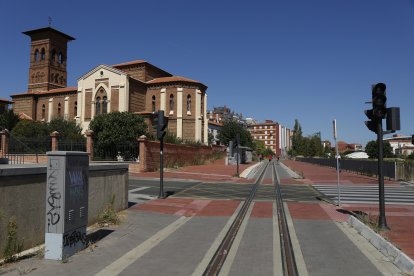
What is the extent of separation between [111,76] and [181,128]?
1453 centimetres

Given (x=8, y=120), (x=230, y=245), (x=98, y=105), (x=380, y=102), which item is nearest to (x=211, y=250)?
(x=230, y=245)

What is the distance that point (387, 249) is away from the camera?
649 cm

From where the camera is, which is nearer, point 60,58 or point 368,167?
point 368,167

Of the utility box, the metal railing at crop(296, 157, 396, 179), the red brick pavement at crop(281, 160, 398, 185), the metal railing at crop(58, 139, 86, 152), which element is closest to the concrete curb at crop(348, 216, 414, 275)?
the utility box

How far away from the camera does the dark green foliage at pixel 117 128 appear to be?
3469 centimetres

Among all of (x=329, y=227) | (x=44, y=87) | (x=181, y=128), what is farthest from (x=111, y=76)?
(x=329, y=227)

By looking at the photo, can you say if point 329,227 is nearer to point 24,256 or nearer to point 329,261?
point 329,261

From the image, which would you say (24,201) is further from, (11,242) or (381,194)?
(381,194)

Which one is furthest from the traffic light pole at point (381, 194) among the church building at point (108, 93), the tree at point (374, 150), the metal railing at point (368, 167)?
the tree at point (374, 150)

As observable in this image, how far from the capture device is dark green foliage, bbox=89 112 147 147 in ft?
114

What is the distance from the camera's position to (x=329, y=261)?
6250 millimetres

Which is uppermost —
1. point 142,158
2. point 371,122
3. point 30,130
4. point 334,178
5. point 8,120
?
point 8,120

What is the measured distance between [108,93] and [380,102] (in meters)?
58.6

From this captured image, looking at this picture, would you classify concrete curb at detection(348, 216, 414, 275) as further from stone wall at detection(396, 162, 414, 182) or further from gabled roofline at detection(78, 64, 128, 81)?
gabled roofline at detection(78, 64, 128, 81)
